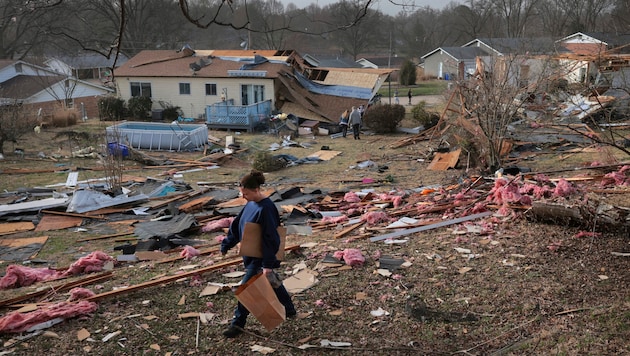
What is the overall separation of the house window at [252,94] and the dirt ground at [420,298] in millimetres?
22115

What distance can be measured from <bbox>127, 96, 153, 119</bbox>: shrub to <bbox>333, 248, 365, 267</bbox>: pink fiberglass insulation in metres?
27.5

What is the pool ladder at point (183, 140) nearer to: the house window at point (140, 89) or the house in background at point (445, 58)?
the house window at point (140, 89)

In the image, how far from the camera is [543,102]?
1841 centimetres

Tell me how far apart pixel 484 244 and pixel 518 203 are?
64.8 inches

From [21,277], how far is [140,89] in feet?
91.7

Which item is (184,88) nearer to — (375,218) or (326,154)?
(326,154)

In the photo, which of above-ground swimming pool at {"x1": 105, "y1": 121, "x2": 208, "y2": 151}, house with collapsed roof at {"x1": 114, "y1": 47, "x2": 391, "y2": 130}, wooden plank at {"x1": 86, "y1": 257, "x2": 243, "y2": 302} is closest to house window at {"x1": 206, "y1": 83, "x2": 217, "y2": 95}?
house with collapsed roof at {"x1": 114, "y1": 47, "x2": 391, "y2": 130}

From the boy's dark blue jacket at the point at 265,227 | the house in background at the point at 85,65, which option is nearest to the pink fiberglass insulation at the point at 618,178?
the boy's dark blue jacket at the point at 265,227

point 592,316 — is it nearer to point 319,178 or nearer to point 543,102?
point 319,178

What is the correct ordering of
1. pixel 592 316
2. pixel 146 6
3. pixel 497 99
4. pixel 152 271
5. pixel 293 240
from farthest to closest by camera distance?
pixel 146 6 → pixel 497 99 → pixel 293 240 → pixel 152 271 → pixel 592 316

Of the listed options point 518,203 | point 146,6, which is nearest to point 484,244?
point 518,203

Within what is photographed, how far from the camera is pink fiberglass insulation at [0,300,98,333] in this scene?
214 inches

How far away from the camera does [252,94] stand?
105 feet

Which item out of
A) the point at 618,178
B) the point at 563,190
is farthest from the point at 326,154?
the point at 563,190
